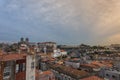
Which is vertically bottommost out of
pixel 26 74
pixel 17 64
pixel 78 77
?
pixel 78 77

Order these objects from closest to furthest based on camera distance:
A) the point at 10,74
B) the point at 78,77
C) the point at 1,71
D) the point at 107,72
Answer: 1. the point at 1,71
2. the point at 10,74
3. the point at 78,77
4. the point at 107,72

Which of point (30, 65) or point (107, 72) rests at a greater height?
point (30, 65)

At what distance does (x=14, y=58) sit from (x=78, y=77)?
24.2m

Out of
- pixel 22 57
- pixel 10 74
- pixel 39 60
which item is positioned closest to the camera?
pixel 10 74

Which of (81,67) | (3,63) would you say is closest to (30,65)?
(3,63)

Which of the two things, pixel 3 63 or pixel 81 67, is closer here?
pixel 3 63

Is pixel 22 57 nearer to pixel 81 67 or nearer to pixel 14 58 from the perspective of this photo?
pixel 14 58

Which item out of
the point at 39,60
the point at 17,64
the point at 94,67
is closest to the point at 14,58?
the point at 17,64

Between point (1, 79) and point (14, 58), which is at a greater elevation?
point (14, 58)

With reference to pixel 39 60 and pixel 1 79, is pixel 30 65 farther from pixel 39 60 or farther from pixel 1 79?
pixel 39 60

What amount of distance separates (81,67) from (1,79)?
153ft

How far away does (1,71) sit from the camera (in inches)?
784

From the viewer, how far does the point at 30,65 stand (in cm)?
2505

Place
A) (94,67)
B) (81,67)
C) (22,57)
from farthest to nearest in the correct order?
(81,67), (94,67), (22,57)
